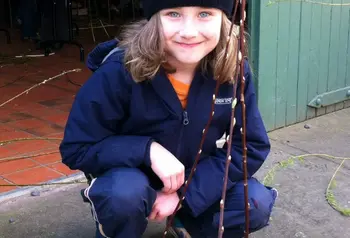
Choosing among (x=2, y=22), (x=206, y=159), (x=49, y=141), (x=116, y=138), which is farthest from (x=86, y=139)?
(x=2, y=22)

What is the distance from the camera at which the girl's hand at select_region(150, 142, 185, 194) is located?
6.48 feet

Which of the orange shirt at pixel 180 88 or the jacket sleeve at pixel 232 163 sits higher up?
the orange shirt at pixel 180 88

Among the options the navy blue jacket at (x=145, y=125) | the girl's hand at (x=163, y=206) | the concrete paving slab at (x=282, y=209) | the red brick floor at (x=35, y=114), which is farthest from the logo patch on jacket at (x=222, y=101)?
the red brick floor at (x=35, y=114)

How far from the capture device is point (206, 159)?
2182mm

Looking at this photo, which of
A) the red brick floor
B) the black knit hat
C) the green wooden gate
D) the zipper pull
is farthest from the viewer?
the green wooden gate

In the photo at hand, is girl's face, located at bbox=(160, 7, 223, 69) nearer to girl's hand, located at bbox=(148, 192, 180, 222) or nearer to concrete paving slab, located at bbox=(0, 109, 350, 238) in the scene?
girl's hand, located at bbox=(148, 192, 180, 222)

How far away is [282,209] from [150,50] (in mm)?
1272

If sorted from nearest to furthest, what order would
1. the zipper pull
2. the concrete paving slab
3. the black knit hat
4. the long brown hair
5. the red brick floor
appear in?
the black knit hat
the long brown hair
the zipper pull
the concrete paving slab
the red brick floor

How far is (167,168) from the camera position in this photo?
197 cm

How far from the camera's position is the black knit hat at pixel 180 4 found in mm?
1816

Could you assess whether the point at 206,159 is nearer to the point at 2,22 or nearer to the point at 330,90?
the point at 330,90

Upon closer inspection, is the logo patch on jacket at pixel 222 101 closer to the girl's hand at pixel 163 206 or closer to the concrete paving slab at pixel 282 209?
the girl's hand at pixel 163 206

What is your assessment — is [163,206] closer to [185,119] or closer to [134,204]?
[134,204]

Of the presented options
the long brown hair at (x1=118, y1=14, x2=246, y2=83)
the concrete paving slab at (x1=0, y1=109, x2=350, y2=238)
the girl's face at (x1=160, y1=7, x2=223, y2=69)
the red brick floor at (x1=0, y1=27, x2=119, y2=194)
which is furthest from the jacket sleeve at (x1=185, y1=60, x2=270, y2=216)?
the red brick floor at (x1=0, y1=27, x2=119, y2=194)
